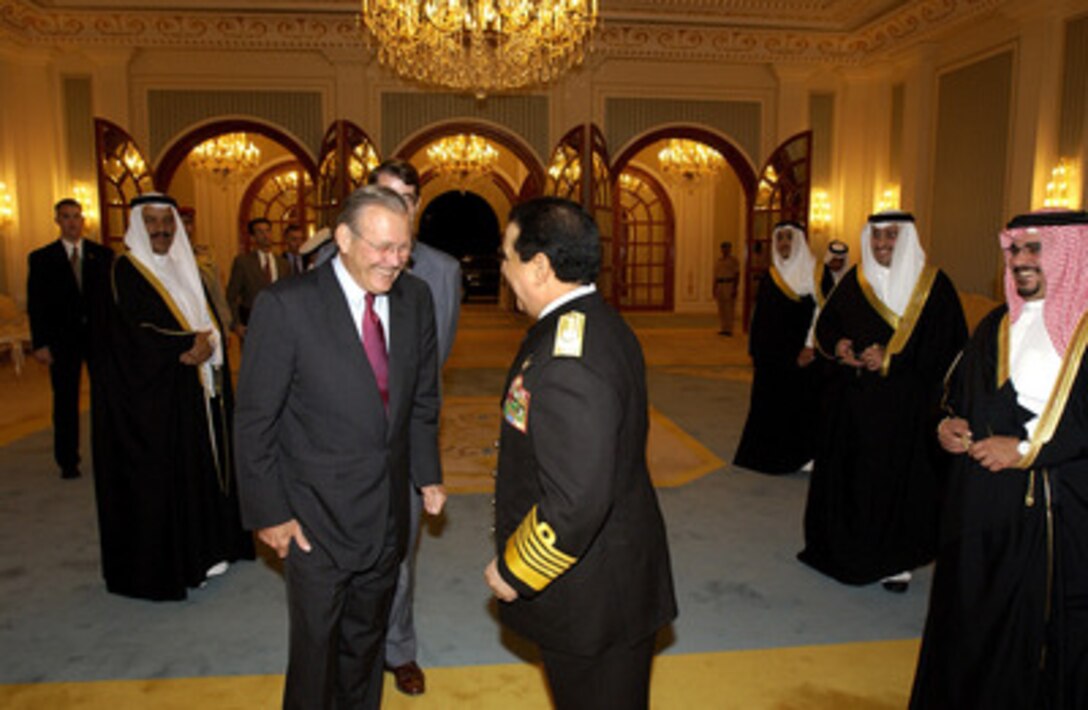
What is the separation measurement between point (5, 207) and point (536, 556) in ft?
37.1

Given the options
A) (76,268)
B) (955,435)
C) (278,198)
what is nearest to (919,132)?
(955,435)

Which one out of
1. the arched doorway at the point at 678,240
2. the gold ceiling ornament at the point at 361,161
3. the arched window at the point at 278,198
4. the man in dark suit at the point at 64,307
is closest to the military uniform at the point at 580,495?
the man in dark suit at the point at 64,307

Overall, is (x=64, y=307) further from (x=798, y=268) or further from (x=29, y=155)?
(x=29, y=155)

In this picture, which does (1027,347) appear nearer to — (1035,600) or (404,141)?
(1035,600)

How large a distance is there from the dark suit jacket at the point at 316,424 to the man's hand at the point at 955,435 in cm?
161

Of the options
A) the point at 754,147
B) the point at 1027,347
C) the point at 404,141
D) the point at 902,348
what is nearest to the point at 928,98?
the point at 754,147

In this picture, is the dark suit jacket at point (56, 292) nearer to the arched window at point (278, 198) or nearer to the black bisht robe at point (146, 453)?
the black bisht robe at point (146, 453)

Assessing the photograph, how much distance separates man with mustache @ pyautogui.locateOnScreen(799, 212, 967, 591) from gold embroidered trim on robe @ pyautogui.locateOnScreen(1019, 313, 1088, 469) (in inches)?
55.5

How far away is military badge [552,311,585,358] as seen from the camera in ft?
5.25

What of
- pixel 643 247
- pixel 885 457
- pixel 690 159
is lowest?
pixel 885 457

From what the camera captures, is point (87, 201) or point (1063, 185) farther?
point (87, 201)

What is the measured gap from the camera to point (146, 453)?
3.51 metres

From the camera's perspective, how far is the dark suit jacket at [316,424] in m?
1.99

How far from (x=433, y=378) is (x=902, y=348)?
2.25 metres
